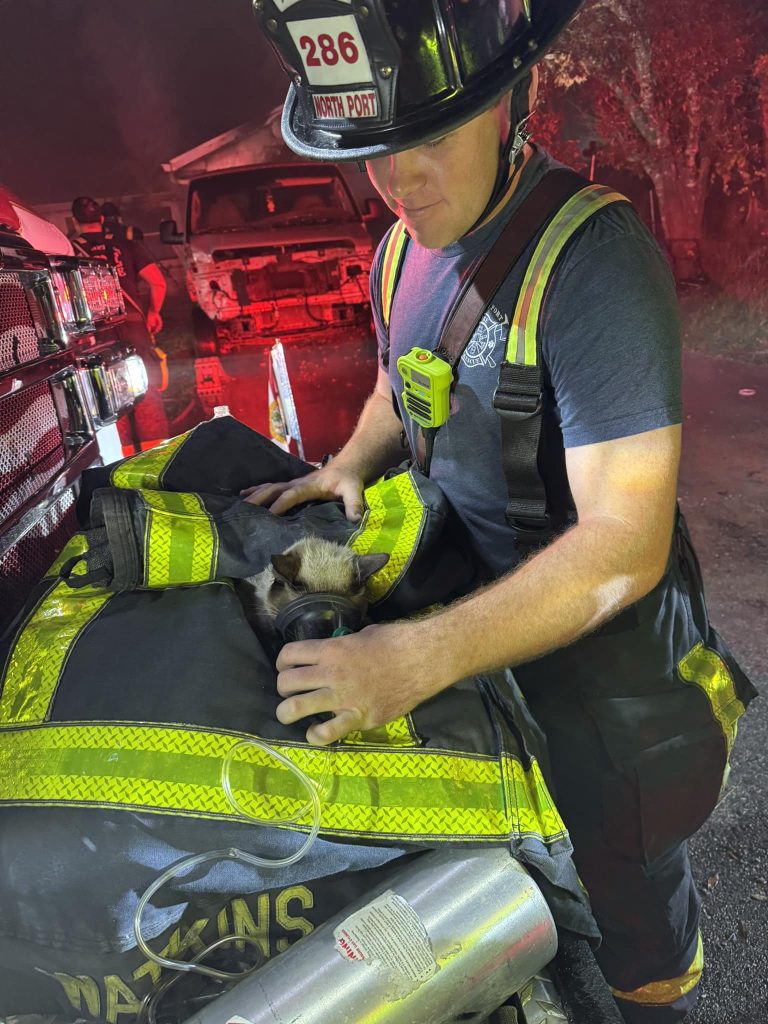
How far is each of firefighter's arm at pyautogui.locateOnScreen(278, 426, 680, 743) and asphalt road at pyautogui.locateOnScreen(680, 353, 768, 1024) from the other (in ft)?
4.23

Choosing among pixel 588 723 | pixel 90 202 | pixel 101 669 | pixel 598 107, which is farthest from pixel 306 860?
pixel 598 107

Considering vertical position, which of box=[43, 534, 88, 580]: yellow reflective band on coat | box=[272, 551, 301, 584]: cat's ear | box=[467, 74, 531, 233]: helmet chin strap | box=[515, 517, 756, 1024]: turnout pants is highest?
box=[467, 74, 531, 233]: helmet chin strap

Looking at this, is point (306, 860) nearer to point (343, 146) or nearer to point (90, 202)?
point (343, 146)

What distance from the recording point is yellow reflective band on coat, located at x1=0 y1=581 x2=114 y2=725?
90 centimetres

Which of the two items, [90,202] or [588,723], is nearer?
[588,723]

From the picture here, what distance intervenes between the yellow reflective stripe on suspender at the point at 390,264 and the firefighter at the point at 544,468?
0.20 feet

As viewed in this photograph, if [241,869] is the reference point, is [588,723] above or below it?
below

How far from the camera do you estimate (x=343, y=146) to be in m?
1.14

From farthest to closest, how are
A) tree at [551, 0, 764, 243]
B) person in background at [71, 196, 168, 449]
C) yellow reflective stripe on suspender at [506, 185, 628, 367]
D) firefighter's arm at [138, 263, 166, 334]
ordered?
1. tree at [551, 0, 764, 243]
2. firefighter's arm at [138, 263, 166, 334]
3. person in background at [71, 196, 168, 449]
4. yellow reflective stripe on suspender at [506, 185, 628, 367]

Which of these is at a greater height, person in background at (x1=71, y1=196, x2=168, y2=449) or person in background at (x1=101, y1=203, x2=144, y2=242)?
person in background at (x1=101, y1=203, x2=144, y2=242)

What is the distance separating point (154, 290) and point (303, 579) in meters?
3.78

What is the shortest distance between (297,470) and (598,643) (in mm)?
749

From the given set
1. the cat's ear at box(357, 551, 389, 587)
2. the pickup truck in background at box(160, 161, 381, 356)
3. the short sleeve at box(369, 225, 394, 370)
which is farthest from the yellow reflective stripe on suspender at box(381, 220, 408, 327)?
the pickup truck in background at box(160, 161, 381, 356)

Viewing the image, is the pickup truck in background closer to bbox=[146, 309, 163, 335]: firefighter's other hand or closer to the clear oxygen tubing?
bbox=[146, 309, 163, 335]: firefighter's other hand
